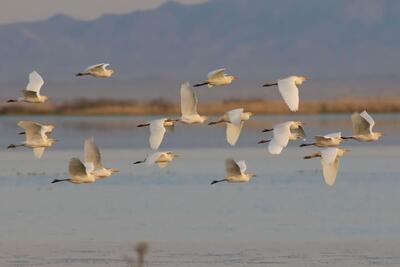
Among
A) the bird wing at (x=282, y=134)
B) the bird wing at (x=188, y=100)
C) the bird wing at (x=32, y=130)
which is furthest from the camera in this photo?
the bird wing at (x=32, y=130)

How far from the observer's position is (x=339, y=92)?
355 ft

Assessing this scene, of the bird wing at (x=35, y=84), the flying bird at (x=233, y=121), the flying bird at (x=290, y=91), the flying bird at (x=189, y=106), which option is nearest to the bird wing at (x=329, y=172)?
the flying bird at (x=290, y=91)

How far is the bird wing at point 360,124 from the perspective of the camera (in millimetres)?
18297

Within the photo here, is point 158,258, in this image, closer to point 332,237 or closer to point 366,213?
point 332,237

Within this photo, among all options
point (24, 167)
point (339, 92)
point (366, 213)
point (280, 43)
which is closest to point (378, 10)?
point (280, 43)

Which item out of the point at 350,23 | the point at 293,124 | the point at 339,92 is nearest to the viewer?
the point at 293,124

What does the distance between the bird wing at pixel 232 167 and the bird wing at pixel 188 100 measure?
95 cm

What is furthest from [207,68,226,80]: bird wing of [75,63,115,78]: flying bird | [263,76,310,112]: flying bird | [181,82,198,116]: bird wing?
[75,63,115,78]: flying bird

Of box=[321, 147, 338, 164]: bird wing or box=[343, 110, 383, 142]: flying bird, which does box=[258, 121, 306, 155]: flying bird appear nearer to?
box=[321, 147, 338, 164]: bird wing

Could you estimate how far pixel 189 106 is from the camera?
17797 millimetres

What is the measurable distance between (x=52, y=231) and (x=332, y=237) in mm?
3992

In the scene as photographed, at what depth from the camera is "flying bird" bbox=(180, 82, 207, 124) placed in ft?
57.5

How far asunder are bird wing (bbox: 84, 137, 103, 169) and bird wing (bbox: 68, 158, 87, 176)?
0.23 metres

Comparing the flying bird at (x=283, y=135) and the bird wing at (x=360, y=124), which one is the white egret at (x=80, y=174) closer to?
the flying bird at (x=283, y=135)
